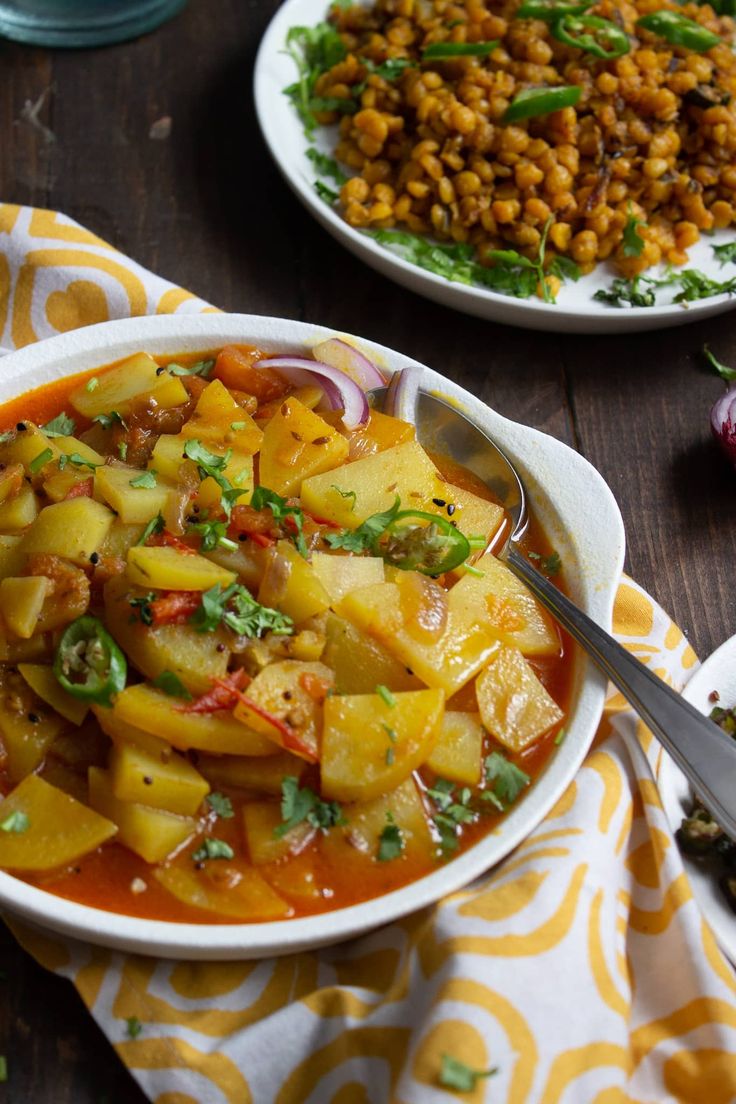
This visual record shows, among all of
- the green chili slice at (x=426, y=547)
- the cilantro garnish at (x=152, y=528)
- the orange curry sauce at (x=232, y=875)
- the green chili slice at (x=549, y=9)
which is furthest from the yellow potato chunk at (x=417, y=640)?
the green chili slice at (x=549, y=9)

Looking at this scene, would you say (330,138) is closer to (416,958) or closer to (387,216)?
(387,216)

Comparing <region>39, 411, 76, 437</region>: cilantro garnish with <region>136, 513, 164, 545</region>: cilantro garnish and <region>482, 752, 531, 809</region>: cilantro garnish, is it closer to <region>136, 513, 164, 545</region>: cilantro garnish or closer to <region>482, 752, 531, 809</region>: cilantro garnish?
<region>136, 513, 164, 545</region>: cilantro garnish

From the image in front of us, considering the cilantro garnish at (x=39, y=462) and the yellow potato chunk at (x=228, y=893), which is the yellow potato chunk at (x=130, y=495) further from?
the yellow potato chunk at (x=228, y=893)

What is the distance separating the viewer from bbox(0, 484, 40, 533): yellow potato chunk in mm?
3254

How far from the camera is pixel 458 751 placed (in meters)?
3.01

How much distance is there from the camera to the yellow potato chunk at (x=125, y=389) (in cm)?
358

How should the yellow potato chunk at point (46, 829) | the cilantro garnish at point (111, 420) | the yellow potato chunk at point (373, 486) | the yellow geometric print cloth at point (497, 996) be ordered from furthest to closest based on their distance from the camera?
the cilantro garnish at point (111, 420) < the yellow potato chunk at point (373, 486) < the yellow potato chunk at point (46, 829) < the yellow geometric print cloth at point (497, 996)

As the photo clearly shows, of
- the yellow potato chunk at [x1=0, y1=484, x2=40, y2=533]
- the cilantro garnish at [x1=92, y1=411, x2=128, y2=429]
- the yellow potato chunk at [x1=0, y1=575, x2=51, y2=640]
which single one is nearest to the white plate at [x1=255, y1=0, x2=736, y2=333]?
the cilantro garnish at [x1=92, y1=411, x2=128, y2=429]

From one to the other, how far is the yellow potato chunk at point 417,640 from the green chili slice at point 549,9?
2986mm

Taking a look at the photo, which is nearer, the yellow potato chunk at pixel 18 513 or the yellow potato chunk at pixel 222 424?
the yellow potato chunk at pixel 18 513

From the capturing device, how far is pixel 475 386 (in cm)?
457

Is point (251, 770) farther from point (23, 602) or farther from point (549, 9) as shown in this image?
point (549, 9)

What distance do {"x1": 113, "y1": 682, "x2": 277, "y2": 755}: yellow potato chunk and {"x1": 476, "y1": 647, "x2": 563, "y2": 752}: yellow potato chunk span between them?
0.62 metres

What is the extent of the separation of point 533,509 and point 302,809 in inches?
50.6
